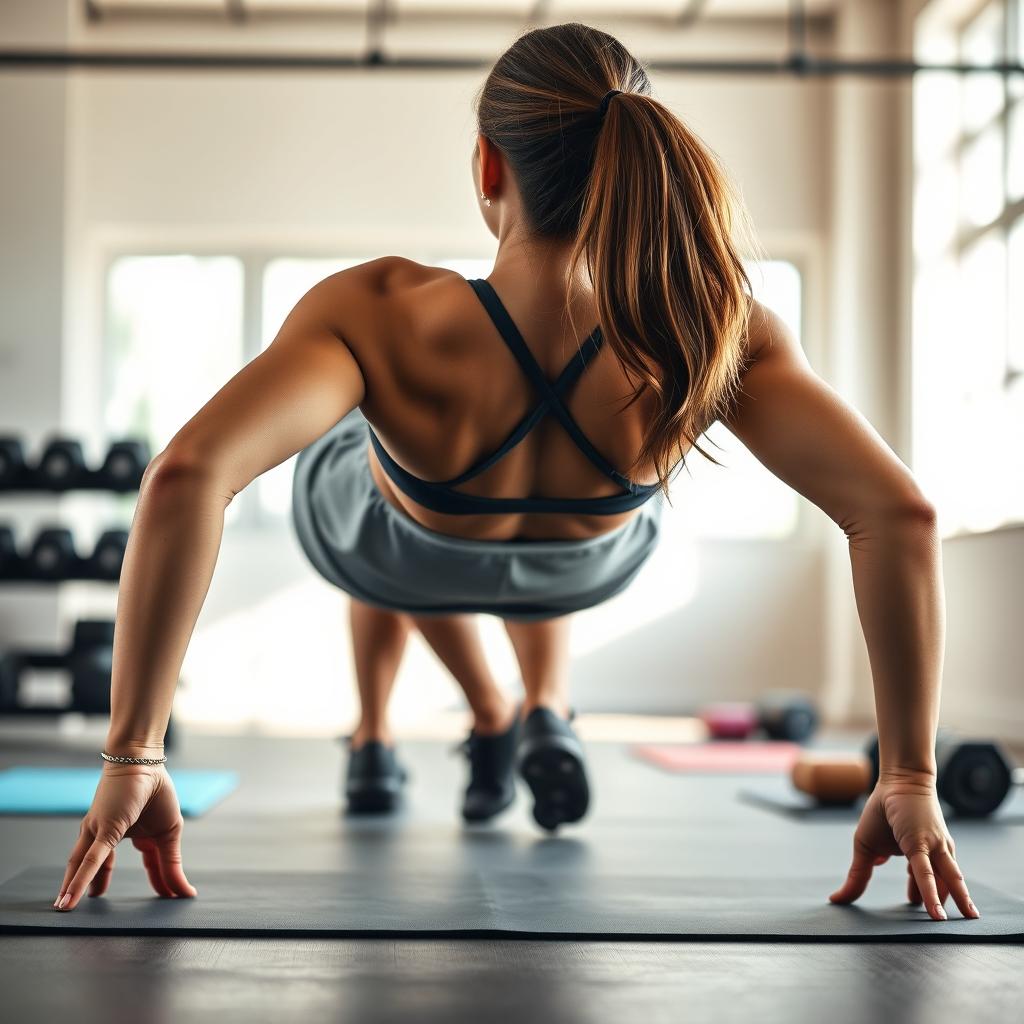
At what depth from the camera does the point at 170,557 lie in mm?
1245

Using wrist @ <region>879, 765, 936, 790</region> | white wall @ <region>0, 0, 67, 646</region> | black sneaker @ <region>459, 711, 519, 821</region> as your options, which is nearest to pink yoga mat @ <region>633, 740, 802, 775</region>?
black sneaker @ <region>459, 711, 519, 821</region>

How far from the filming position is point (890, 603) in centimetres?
136

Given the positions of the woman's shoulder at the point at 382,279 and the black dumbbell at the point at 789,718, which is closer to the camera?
the woman's shoulder at the point at 382,279

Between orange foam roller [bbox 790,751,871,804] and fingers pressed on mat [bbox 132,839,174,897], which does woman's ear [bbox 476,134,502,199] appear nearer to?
fingers pressed on mat [bbox 132,839,174,897]

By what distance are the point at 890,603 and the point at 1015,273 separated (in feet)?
14.1

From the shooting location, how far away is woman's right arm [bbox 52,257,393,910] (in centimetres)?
124

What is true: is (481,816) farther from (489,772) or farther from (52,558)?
(52,558)

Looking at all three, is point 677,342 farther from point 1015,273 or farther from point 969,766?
point 1015,273

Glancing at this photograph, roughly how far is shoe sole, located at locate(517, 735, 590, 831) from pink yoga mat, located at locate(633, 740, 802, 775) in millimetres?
1347

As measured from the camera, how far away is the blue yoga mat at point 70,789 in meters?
2.40

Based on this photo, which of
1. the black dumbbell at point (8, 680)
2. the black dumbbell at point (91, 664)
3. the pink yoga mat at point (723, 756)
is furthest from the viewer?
the black dumbbell at point (8, 680)

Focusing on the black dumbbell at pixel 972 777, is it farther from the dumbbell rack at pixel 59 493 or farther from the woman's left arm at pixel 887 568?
the dumbbell rack at pixel 59 493

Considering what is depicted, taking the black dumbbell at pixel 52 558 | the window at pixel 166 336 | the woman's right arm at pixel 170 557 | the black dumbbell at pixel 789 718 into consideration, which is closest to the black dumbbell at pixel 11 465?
the black dumbbell at pixel 52 558

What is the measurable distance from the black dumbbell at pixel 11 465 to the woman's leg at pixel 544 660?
9.91 ft
